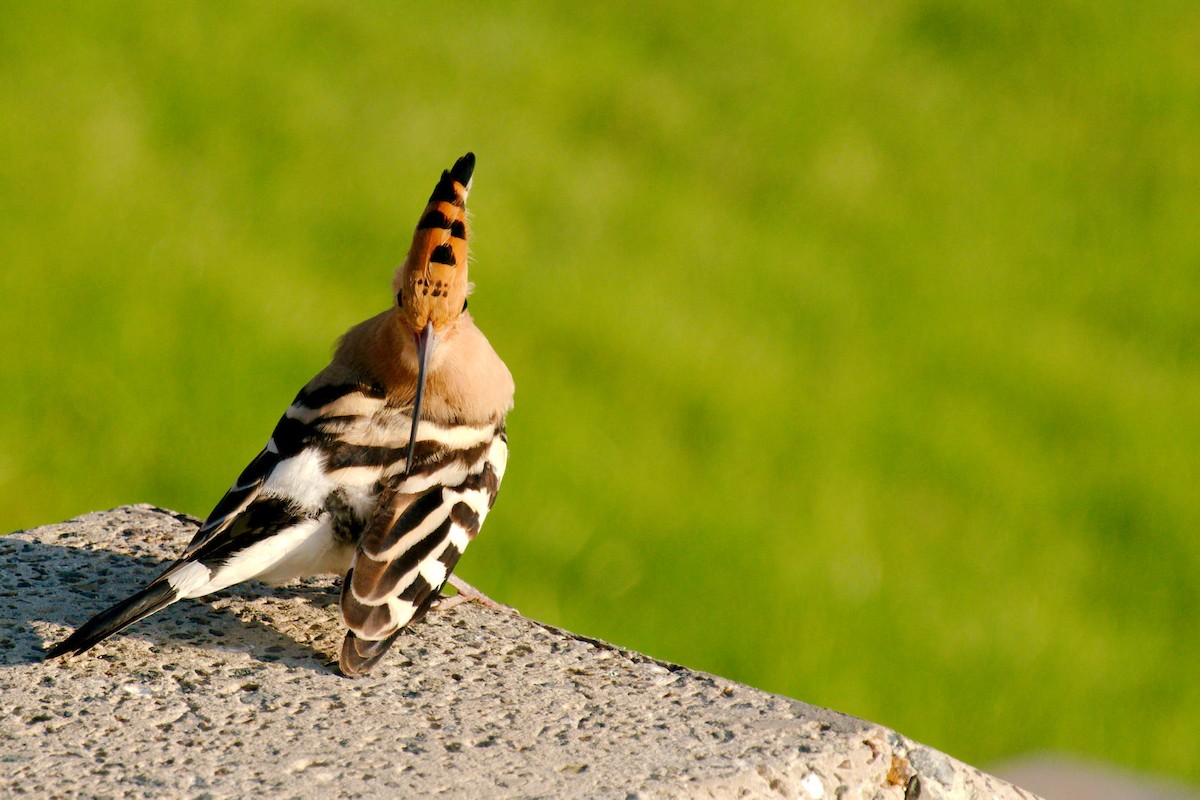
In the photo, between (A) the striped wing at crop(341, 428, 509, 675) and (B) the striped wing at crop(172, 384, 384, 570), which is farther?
(B) the striped wing at crop(172, 384, 384, 570)

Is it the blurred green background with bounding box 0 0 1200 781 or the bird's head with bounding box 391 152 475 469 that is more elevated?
the blurred green background with bounding box 0 0 1200 781

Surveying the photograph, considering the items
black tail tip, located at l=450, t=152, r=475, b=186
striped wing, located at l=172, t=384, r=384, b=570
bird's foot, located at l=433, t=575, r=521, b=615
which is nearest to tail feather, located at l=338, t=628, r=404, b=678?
striped wing, located at l=172, t=384, r=384, b=570

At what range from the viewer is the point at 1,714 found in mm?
2541

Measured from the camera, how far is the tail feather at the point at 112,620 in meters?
2.69

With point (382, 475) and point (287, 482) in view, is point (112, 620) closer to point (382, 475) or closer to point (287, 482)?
point (287, 482)

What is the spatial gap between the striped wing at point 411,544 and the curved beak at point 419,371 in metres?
0.04

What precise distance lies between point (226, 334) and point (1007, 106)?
6.37 m

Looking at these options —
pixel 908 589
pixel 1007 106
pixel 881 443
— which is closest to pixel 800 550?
pixel 908 589

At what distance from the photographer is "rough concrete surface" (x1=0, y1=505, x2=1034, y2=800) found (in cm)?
239

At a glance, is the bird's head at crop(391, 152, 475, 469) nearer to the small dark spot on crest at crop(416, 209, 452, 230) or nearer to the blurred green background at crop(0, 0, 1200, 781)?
the small dark spot on crest at crop(416, 209, 452, 230)

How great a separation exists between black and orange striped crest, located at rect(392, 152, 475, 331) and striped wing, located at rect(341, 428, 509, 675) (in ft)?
0.96

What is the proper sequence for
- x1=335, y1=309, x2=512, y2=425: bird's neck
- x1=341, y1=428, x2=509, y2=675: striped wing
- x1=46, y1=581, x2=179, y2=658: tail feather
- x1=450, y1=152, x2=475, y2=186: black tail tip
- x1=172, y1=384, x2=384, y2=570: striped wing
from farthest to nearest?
1. x1=335, y1=309, x2=512, y2=425: bird's neck
2. x1=450, y1=152, x2=475, y2=186: black tail tip
3. x1=172, y1=384, x2=384, y2=570: striped wing
4. x1=341, y1=428, x2=509, y2=675: striped wing
5. x1=46, y1=581, x2=179, y2=658: tail feather

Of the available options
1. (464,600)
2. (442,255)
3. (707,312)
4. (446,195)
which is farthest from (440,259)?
(707,312)

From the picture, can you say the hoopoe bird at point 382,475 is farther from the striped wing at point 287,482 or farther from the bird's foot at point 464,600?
the bird's foot at point 464,600
